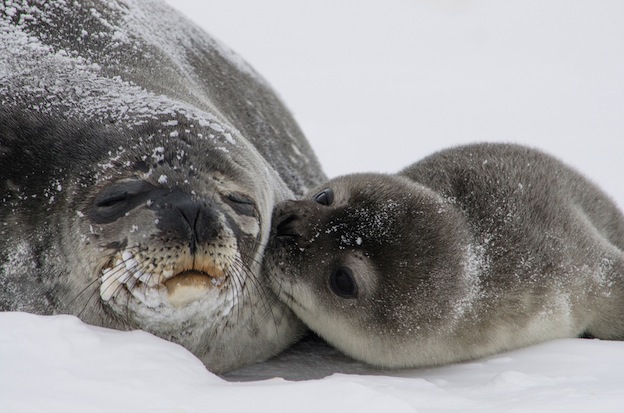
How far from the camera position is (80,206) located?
3.43 meters

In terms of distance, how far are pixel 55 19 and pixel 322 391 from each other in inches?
102

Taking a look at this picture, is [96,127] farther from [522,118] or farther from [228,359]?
[522,118]

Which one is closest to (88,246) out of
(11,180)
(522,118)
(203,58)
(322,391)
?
(11,180)

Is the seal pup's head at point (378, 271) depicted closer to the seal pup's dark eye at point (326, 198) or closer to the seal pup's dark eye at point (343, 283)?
the seal pup's dark eye at point (343, 283)

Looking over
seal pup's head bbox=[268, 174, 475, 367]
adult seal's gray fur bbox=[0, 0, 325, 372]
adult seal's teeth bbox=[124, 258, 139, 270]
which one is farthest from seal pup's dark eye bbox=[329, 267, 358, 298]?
adult seal's teeth bbox=[124, 258, 139, 270]

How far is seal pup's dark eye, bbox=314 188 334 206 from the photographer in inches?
175

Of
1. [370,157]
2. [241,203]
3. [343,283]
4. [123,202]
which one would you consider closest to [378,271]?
[343,283]

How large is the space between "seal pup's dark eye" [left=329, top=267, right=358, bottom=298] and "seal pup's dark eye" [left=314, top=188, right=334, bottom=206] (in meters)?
0.46

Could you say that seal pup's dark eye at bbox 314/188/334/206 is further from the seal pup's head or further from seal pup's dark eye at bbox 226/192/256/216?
seal pup's dark eye at bbox 226/192/256/216

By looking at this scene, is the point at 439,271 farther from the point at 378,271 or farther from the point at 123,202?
the point at 123,202

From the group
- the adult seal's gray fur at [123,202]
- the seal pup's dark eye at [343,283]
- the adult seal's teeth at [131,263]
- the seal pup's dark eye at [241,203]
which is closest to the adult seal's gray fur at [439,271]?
the seal pup's dark eye at [343,283]

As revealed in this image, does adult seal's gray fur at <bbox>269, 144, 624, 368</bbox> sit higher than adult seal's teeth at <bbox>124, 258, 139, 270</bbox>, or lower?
higher

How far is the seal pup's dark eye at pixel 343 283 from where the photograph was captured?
13.3ft

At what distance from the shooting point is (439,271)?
158 inches
